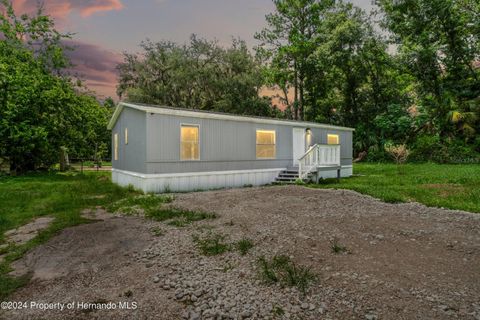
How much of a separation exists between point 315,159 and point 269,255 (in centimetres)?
996

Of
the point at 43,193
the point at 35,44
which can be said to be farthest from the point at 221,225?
the point at 35,44

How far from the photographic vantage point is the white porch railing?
44.1ft

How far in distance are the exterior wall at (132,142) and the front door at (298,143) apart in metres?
8.01

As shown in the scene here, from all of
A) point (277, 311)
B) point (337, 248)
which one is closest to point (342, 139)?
point (337, 248)

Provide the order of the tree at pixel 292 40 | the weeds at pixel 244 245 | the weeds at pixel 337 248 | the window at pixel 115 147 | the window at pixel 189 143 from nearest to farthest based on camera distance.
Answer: the weeds at pixel 337 248 → the weeds at pixel 244 245 → the window at pixel 189 143 → the window at pixel 115 147 → the tree at pixel 292 40

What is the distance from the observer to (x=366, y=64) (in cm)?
2602

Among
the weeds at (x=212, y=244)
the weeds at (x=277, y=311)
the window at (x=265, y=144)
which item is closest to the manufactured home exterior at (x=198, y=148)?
the window at (x=265, y=144)

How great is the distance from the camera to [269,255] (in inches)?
177

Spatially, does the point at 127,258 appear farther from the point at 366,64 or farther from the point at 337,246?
the point at 366,64

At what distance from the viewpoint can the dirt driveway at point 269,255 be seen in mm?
3057

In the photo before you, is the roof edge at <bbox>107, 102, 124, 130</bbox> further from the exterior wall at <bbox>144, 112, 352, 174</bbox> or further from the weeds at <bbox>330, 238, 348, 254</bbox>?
the weeds at <bbox>330, 238, 348, 254</bbox>

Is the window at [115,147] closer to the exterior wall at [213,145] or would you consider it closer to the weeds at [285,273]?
the exterior wall at [213,145]

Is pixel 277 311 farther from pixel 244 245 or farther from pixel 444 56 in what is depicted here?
pixel 444 56

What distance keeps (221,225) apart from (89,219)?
364 cm
